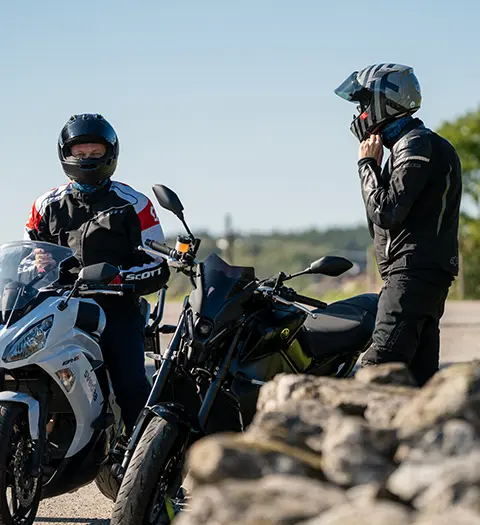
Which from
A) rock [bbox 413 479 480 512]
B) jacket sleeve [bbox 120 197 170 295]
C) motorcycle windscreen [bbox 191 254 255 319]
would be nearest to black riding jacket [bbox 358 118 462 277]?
motorcycle windscreen [bbox 191 254 255 319]

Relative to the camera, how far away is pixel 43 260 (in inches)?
225

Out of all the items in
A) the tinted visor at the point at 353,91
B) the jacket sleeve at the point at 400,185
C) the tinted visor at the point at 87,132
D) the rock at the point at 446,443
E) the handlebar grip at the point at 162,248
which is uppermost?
the tinted visor at the point at 353,91

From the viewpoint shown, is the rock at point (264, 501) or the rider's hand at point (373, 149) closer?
the rock at point (264, 501)

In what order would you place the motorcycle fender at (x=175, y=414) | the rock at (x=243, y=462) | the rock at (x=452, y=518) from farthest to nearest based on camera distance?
the motorcycle fender at (x=175, y=414) < the rock at (x=243, y=462) < the rock at (x=452, y=518)

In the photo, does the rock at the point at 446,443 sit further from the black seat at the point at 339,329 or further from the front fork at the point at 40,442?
the black seat at the point at 339,329

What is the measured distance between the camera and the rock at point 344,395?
128 inches

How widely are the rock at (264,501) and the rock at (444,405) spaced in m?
0.32

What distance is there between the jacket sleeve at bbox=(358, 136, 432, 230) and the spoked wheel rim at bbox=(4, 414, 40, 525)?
1961mm

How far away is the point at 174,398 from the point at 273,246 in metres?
118

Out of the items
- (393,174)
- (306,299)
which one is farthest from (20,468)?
(393,174)

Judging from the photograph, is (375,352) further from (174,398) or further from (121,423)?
(121,423)

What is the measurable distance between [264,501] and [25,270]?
3190 millimetres

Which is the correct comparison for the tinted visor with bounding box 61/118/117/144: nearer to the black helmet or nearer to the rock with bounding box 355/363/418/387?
the black helmet

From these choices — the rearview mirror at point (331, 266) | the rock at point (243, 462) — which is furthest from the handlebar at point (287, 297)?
the rock at point (243, 462)
